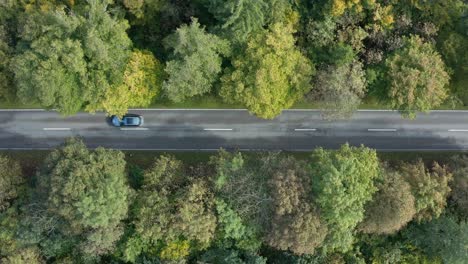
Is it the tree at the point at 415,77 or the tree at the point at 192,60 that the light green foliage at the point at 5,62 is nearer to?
the tree at the point at 192,60

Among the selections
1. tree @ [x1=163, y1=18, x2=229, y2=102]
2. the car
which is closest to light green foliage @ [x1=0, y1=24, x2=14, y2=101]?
the car

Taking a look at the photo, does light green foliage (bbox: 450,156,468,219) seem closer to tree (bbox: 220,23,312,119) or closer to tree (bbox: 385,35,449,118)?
tree (bbox: 385,35,449,118)

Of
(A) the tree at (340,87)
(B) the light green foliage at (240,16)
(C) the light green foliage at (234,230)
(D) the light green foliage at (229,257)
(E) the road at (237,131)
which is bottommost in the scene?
(D) the light green foliage at (229,257)

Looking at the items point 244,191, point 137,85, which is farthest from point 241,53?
point 244,191

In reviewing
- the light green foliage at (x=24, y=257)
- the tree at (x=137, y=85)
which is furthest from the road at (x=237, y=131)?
the light green foliage at (x=24, y=257)

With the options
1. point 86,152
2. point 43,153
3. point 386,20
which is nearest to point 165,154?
point 86,152

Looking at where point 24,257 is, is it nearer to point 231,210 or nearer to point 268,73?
point 231,210
